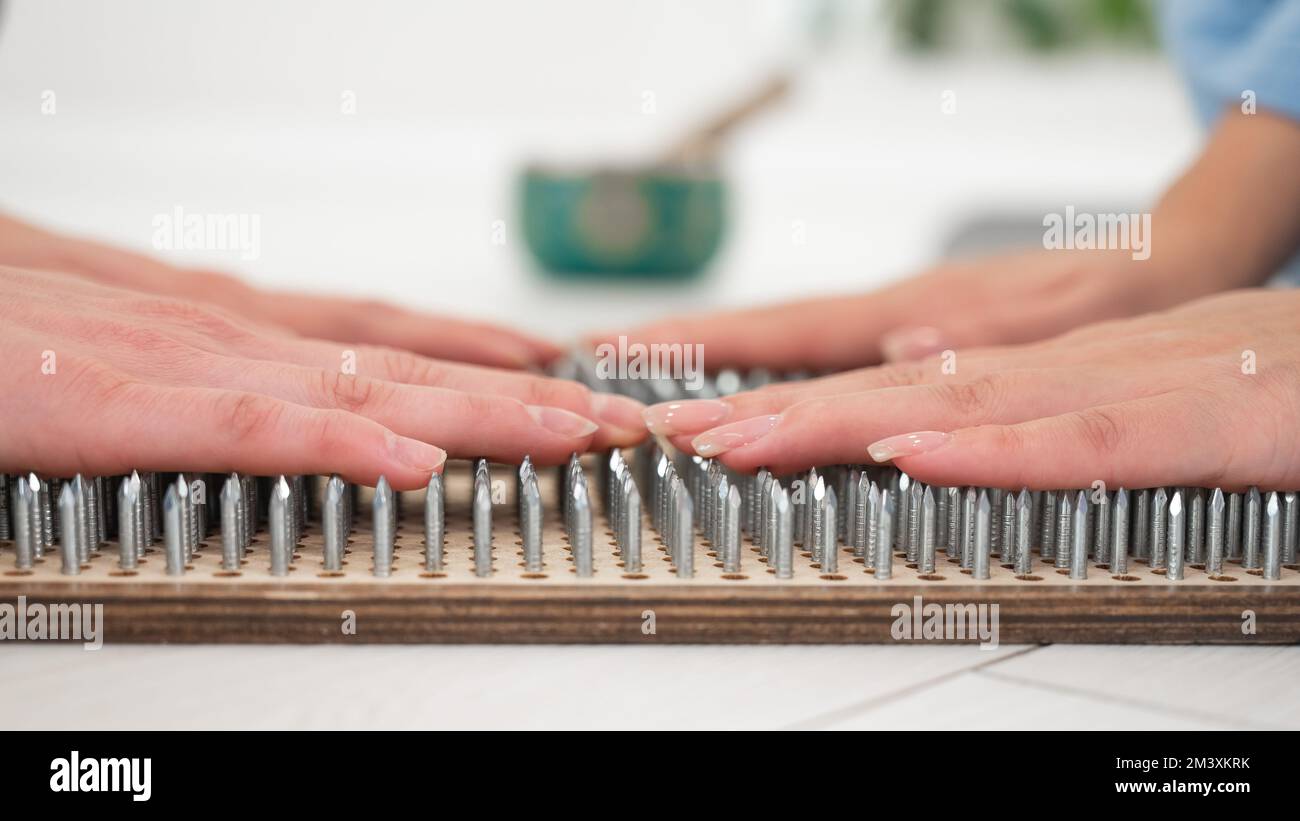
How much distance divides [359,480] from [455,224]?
3024mm

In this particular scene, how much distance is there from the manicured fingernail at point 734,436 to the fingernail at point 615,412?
94 millimetres

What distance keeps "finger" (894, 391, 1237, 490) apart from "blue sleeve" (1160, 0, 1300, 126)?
28.5 inches

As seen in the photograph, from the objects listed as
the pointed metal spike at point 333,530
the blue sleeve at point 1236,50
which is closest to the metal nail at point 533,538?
the pointed metal spike at point 333,530

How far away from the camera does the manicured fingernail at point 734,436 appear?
89 cm

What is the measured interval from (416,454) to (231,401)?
121mm

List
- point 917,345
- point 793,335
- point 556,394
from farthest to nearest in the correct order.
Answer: point 793,335 → point 917,345 → point 556,394

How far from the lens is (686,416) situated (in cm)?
94

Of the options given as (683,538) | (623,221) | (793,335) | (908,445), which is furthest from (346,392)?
(623,221)

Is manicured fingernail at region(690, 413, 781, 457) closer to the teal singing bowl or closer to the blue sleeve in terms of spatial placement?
the blue sleeve

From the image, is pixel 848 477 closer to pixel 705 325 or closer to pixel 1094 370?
pixel 1094 370

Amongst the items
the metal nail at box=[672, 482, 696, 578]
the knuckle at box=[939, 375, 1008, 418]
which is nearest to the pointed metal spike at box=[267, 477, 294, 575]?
the metal nail at box=[672, 482, 696, 578]

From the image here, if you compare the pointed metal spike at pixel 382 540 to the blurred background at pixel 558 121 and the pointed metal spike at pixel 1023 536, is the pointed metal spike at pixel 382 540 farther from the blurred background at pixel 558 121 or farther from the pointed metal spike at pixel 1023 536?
the blurred background at pixel 558 121

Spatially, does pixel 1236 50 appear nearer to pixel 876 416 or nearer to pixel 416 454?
pixel 876 416
